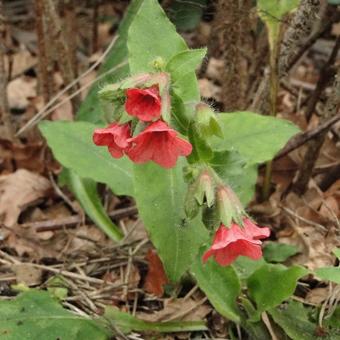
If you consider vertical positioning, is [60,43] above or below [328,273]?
above

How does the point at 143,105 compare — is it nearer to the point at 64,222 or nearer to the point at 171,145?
the point at 171,145

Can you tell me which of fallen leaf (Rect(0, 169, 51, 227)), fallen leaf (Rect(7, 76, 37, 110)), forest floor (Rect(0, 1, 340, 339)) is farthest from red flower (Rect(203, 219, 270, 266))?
fallen leaf (Rect(7, 76, 37, 110))

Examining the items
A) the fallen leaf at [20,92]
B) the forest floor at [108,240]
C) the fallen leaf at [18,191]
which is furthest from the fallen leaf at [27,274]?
the fallen leaf at [20,92]

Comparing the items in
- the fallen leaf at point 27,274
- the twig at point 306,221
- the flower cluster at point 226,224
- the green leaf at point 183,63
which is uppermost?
the green leaf at point 183,63

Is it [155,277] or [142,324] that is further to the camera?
[155,277]

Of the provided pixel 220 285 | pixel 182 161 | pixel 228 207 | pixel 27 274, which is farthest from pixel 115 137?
pixel 27 274

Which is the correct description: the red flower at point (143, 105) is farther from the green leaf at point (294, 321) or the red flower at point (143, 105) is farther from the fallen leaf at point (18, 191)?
the fallen leaf at point (18, 191)

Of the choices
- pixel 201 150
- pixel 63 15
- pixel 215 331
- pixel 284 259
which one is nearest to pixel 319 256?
pixel 284 259
